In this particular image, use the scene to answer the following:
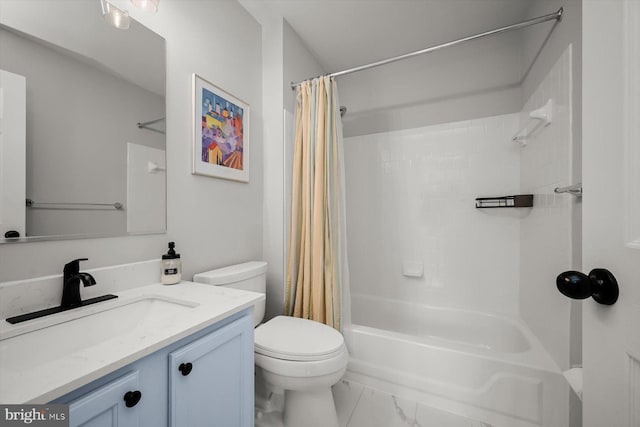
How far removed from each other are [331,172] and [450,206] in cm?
114

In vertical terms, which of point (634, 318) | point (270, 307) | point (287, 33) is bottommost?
point (270, 307)

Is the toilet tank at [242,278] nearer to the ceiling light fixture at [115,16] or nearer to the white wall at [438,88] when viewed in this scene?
the ceiling light fixture at [115,16]

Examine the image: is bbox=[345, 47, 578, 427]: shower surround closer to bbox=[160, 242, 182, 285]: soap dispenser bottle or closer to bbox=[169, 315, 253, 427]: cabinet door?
bbox=[169, 315, 253, 427]: cabinet door

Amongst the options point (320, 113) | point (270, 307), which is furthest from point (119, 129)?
point (270, 307)

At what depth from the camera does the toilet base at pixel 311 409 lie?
1.21 m

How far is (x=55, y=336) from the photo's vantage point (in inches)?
27.8

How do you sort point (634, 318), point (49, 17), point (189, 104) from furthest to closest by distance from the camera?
point (189, 104), point (49, 17), point (634, 318)

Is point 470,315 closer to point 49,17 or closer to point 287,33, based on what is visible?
point 287,33

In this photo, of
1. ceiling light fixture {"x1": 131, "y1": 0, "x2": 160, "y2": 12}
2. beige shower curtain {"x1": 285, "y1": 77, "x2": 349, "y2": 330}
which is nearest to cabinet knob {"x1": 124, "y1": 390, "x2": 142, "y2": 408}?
beige shower curtain {"x1": 285, "y1": 77, "x2": 349, "y2": 330}

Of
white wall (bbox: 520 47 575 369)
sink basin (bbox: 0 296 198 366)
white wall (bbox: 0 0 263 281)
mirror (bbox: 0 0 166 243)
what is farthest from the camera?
white wall (bbox: 520 47 575 369)

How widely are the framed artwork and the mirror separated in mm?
173

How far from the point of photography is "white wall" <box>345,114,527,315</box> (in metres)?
1.93

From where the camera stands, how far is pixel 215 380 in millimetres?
786

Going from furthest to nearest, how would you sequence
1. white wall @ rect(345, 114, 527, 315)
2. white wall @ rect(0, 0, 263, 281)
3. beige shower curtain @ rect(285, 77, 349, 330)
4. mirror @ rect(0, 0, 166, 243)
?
1. white wall @ rect(345, 114, 527, 315)
2. beige shower curtain @ rect(285, 77, 349, 330)
3. white wall @ rect(0, 0, 263, 281)
4. mirror @ rect(0, 0, 166, 243)
